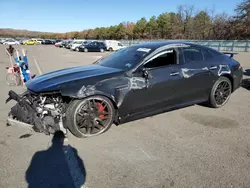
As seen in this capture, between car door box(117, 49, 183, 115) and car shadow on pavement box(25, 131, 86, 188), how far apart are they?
118 cm

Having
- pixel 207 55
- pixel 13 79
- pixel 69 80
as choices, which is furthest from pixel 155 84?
pixel 13 79

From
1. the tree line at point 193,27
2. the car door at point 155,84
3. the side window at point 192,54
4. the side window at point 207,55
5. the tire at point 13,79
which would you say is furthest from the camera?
the tree line at point 193,27

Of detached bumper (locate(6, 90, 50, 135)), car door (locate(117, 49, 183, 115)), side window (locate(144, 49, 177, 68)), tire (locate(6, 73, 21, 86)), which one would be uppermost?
side window (locate(144, 49, 177, 68))

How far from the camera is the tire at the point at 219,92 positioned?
5043mm

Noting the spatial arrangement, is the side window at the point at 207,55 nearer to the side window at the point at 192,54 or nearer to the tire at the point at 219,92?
the side window at the point at 192,54

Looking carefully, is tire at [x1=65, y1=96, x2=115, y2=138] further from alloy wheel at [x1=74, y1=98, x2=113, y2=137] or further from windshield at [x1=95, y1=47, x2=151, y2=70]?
windshield at [x1=95, y1=47, x2=151, y2=70]

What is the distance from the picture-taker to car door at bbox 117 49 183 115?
3.93 metres

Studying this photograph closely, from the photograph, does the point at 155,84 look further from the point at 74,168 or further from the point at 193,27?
the point at 193,27

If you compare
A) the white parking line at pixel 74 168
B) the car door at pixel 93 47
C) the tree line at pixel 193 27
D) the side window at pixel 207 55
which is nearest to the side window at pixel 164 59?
the side window at pixel 207 55

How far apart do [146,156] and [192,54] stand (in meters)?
2.61

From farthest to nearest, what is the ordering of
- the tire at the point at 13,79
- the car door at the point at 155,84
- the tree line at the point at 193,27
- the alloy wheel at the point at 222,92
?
the tree line at the point at 193,27 → the tire at the point at 13,79 → the alloy wheel at the point at 222,92 → the car door at the point at 155,84

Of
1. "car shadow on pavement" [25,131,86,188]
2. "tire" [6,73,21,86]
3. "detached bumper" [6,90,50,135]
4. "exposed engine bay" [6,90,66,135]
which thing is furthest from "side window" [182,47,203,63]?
"tire" [6,73,21,86]

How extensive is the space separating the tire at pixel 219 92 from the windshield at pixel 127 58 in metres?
1.90

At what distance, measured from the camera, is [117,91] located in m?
3.79
